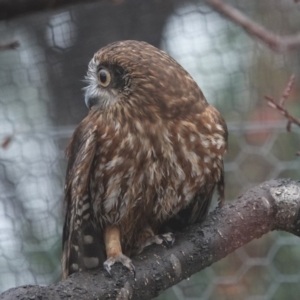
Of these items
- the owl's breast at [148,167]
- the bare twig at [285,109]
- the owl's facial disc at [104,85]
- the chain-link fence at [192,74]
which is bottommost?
the chain-link fence at [192,74]

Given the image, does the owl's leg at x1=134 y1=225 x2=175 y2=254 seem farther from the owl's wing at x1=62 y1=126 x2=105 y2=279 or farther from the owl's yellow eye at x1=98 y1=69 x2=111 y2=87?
the owl's yellow eye at x1=98 y1=69 x2=111 y2=87

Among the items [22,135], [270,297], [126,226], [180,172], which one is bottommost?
[270,297]

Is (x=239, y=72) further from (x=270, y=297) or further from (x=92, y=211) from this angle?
(x=92, y=211)

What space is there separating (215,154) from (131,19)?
1476mm

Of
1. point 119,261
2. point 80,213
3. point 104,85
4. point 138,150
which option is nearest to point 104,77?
point 104,85

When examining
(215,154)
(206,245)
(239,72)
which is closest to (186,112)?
(215,154)

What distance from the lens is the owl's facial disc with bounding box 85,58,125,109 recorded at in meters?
1.96

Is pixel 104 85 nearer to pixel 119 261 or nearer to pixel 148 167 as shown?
pixel 148 167

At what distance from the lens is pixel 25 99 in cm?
332

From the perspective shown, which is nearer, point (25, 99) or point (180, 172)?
point (180, 172)

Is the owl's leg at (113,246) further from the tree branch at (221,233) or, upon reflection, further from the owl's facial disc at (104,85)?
the owl's facial disc at (104,85)

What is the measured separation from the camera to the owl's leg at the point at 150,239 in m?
1.89

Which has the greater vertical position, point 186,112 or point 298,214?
point 186,112

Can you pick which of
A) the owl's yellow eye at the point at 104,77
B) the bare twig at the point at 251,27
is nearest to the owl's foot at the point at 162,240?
the owl's yellow eye at the point at 104,77
